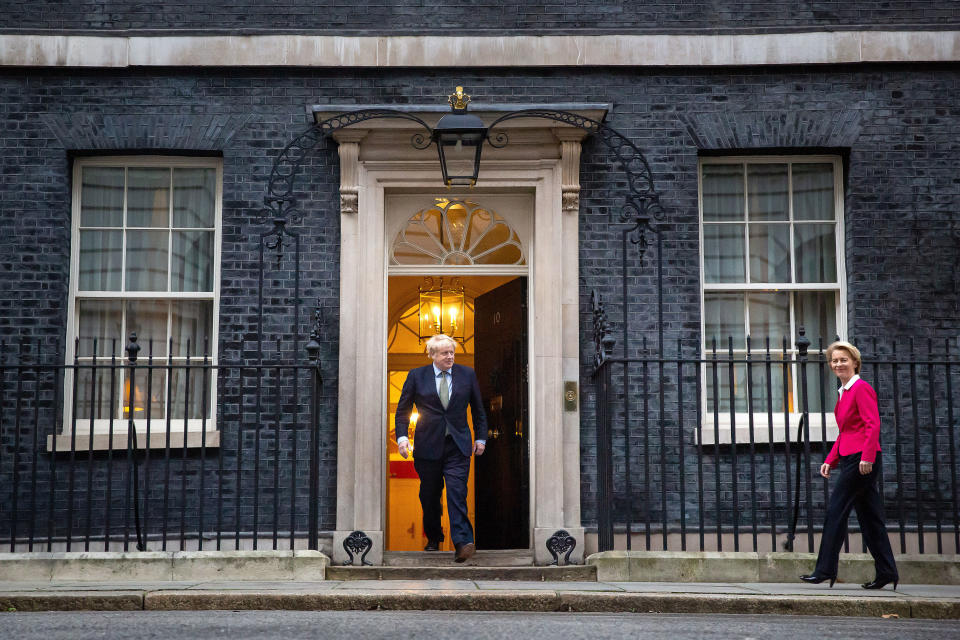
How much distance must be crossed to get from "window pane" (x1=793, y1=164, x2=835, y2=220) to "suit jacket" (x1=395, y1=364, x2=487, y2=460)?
129 inches

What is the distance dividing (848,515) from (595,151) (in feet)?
12.2

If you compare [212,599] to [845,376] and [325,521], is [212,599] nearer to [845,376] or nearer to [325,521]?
[325,521]

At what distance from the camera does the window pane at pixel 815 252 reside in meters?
10.2

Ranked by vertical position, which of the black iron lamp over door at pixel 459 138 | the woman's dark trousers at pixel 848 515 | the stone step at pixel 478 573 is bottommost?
the stone step at pixel 478 573

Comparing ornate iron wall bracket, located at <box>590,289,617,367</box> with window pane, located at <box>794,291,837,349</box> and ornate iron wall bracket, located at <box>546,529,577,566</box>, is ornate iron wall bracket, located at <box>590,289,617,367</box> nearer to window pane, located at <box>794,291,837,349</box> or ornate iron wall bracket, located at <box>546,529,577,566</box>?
ornate iron wall bracket, located at <box>546,529,577,566</box>

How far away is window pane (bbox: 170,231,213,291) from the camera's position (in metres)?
10.1

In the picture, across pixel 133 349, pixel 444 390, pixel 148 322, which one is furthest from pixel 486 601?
pixel 148 322

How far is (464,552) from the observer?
8812 millimetres

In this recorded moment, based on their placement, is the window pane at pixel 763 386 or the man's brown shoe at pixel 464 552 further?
the window pane at pixel 763 386

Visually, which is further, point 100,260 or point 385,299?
point 100,260

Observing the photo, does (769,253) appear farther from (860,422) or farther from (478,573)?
(478,573)

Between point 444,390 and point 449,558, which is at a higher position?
point 444,390

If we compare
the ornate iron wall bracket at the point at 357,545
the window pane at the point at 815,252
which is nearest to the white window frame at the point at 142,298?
the ornate iron wall bracket at the point at 357,545

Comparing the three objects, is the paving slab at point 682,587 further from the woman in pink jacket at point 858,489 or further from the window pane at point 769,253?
the window pane at point 769,253
